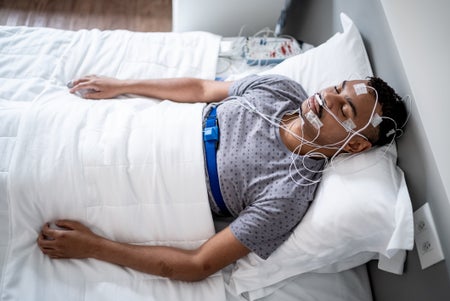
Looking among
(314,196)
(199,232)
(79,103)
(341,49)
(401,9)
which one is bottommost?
(199,232)

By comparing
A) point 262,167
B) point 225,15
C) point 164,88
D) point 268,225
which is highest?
point 225,15

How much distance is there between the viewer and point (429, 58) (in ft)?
3.11

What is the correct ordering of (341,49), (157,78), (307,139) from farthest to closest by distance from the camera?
(157,78) < (341,49) < (307,139)

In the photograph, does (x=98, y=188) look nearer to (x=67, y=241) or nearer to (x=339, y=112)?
(x=67, y=241)

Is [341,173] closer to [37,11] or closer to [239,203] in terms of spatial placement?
[239,203]

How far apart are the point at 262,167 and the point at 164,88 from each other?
0.55m

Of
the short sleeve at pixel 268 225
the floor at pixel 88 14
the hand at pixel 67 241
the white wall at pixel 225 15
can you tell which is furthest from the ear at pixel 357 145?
the floor at pixel 88 14

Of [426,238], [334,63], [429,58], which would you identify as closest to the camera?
[426,238]

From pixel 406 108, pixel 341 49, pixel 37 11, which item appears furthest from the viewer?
pixel 37 11

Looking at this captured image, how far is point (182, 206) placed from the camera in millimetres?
1065

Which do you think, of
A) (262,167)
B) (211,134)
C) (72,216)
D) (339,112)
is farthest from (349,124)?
(72,216)

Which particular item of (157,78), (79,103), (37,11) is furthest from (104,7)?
(79,103)

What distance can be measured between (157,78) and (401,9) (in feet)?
3.19

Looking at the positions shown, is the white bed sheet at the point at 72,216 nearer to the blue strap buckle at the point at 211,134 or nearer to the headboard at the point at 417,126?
the blue strap buckle at the point at 211,134
